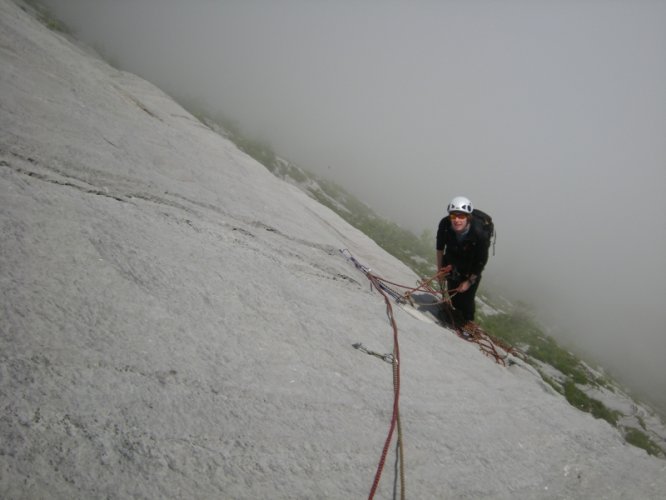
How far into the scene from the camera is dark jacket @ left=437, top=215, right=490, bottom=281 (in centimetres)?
721

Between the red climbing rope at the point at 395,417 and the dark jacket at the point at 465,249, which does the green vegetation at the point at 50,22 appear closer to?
the dark jacket at the point at 465,249

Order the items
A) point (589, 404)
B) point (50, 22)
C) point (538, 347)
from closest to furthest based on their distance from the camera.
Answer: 1. point (589, 404)
2. point (538, 347)
3. point (50, 22)

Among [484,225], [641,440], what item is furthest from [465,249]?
[641,440]

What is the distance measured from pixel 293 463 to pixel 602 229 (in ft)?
797

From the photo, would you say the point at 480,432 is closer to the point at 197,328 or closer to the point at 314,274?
the point at 314,274

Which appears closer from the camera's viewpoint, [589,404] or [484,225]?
[484,225]

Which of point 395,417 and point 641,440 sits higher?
point 641,440

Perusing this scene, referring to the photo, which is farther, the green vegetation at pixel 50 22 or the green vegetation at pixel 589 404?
the green vegetation at pixel 50 22

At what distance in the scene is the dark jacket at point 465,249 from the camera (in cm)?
721

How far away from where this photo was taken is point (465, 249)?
7547 mm

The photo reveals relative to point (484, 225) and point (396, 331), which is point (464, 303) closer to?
point (484, 225)

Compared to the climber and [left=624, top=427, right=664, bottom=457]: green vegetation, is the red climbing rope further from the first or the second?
[left=624, top=427, right=664, bottom=457]: green vegetation

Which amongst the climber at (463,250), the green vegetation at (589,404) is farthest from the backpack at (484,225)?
the green vegetation at (589,404)

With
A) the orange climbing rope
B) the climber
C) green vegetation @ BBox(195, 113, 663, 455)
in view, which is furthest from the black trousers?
green vegetation @ BBox(195, 113, 663, 455)
